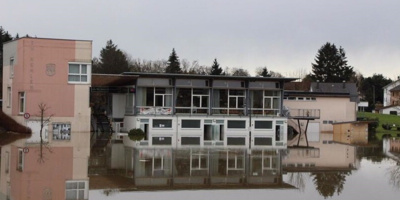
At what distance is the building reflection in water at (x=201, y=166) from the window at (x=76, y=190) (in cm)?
164

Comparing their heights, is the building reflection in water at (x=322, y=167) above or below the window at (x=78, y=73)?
below

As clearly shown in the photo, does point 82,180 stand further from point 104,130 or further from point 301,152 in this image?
point 104,130

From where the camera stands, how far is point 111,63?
77.4m

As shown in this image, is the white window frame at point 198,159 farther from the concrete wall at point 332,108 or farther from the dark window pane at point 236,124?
the concrete wall at point 332,108

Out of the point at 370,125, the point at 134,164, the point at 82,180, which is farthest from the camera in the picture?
the point at 370,125

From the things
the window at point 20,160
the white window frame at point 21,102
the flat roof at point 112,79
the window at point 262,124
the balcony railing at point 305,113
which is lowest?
the window at point 20,160

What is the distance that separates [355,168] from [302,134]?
29246 mm

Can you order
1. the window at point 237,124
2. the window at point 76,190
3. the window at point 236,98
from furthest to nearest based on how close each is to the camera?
the window at point 236,98 < the window at point 237,124 < the window at point 76,190

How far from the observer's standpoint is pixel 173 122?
42312 millimetres

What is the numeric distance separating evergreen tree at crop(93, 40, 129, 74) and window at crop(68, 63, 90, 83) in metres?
36.0

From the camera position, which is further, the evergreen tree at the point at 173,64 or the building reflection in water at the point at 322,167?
the evergreen tree at the point at 173,64

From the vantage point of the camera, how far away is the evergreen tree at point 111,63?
252 feet

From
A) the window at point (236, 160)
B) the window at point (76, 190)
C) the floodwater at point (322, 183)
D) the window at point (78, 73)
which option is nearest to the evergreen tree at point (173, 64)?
A: the window at point (78, 73)

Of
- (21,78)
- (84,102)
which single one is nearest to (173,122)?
(84,102)
